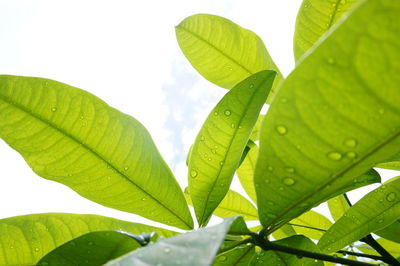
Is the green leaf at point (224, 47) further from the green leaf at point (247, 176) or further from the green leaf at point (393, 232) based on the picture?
the green leaf at point (393, 232)

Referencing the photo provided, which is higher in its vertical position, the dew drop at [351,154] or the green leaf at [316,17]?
the green leaf at [316,17]

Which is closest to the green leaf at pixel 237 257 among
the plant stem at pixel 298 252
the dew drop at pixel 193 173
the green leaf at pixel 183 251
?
the plant stem at pixel 298 252

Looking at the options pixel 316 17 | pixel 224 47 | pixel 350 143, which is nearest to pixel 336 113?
pixel 350 143

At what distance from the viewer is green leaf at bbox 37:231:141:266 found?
1.98ft


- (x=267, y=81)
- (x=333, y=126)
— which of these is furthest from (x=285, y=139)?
(x=267, y=81)

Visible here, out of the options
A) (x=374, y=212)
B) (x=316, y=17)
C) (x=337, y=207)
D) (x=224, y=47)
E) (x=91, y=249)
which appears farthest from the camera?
(x=337, y=207)

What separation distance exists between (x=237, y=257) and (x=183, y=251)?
45 cm

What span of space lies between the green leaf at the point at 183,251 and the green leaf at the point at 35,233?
43cm

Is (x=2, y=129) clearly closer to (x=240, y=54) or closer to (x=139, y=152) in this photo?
(x=139, y=152)

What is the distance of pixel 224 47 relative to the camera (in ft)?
3.89

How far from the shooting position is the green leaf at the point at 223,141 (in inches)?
30.3

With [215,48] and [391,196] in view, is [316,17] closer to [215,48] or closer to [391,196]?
[215,48]

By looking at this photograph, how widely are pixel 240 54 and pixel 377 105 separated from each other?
0.75m

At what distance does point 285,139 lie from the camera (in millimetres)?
522
